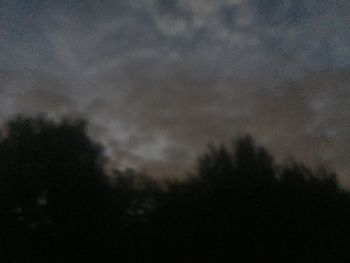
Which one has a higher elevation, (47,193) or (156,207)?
(47,193)

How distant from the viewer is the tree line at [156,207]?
80.3 ft

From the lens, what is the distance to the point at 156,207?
94.6ft

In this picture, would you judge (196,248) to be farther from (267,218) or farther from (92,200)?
(92,200)

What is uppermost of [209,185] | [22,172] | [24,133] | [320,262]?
[24,133]

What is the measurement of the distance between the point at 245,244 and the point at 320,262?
4.22 meters

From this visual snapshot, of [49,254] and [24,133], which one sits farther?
[24,133]

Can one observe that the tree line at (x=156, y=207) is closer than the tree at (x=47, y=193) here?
Yes

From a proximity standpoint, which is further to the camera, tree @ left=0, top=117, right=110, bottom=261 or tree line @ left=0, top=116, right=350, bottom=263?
tree @ left=0, top=117, right=110, bottom=261

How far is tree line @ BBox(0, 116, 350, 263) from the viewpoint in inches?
963

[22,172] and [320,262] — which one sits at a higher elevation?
[22,172]

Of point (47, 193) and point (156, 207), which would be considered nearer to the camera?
point (156, 207)

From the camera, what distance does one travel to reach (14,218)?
1170 inches

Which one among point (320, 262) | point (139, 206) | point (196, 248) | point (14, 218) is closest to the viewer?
point (320, 262)

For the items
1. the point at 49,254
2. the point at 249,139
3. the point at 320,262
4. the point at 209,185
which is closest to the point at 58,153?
the point at 49,254
